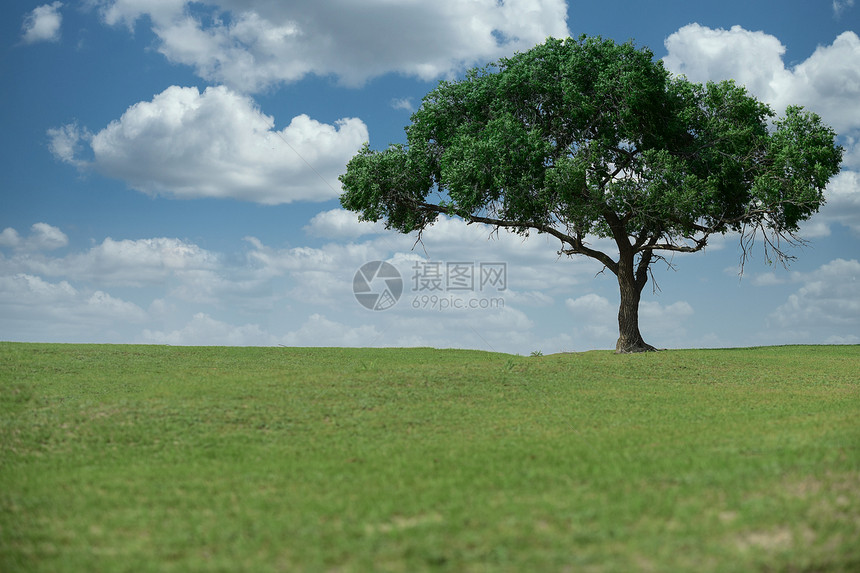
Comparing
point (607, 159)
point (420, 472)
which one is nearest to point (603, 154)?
point (607, 159)

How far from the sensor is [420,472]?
965cm

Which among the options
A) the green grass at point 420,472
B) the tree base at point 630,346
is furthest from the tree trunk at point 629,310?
the green grass at point 420,472

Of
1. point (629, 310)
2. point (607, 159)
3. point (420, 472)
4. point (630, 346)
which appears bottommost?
point (420, 472)

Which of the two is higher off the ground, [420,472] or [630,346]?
[630,346]

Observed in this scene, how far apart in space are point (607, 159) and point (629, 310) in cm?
649

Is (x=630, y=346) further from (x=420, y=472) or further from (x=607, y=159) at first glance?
(x=420, y=472)

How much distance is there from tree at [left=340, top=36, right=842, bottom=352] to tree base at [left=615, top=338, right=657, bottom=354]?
5cm

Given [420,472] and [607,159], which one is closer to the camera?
[420,472]

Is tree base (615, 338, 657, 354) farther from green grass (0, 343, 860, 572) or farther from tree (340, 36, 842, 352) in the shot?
green grass (0, 343, 860, 572)

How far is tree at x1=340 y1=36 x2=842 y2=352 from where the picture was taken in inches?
1051

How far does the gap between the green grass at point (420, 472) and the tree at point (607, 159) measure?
393 inches

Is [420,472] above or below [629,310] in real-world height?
below

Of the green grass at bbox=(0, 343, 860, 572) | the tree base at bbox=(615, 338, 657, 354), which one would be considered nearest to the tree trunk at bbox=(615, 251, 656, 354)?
the tree base at bbox=(615, 338, 657, 354)

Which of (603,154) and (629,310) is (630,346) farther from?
(603,154)
